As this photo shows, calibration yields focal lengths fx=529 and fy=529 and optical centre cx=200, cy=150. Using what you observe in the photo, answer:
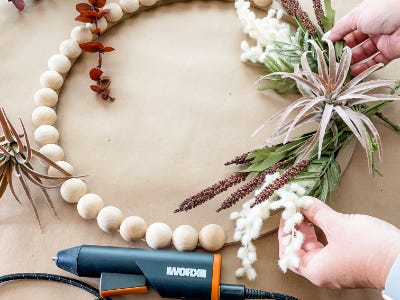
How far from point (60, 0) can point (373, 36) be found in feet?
2.22

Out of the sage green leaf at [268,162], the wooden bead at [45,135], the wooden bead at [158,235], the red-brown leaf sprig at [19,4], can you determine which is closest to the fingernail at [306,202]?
the sage green leaf at [268,162]

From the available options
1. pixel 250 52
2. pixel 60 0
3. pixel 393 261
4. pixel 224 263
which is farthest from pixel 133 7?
pixel 393 261

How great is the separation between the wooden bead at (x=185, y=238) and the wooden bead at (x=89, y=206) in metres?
0.15

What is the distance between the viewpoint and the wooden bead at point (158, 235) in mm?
944

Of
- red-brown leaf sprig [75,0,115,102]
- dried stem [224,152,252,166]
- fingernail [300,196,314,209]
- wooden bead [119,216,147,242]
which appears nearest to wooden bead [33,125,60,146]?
red-brown leaf sprig [75,0,115,102]

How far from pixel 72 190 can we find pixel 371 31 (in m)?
0.63

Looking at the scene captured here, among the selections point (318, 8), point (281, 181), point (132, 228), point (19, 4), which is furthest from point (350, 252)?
point (19, 4)

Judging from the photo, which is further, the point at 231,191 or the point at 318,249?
the point at 231,191

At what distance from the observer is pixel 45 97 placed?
1.06 metres

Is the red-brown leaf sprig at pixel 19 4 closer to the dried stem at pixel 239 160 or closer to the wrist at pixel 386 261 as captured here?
the dried stem at pixel 239 160

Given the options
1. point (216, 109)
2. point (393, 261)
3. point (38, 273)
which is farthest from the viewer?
point (216, 109)

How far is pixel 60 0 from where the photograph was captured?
1.18m

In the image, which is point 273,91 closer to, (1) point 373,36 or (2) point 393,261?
(1) point 373,36

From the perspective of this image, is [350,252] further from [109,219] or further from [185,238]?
[109,219]
